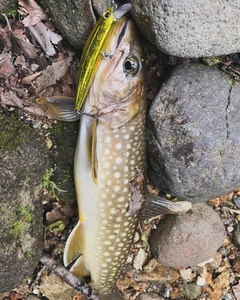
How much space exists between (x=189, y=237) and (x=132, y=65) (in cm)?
139

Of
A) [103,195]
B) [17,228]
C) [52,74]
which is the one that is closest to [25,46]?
[52,74]

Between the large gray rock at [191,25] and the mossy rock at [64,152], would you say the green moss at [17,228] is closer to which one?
the mossy rock at [64,152]

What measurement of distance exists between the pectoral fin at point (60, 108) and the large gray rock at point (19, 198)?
177 millimetres

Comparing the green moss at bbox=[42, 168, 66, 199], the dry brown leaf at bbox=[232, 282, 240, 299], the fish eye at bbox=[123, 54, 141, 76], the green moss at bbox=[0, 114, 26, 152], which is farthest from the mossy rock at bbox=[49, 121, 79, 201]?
the dry brown leaf at bbox=[232, 282, 240, 299]

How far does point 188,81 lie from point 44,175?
114cm

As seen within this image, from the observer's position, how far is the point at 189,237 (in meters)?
3.40

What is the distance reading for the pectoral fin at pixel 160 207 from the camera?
3197 mm

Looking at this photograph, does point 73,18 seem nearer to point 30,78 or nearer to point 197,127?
point 30,78

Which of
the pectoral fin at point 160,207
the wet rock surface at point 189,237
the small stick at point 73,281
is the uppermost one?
the pectoral fin at point 160,207

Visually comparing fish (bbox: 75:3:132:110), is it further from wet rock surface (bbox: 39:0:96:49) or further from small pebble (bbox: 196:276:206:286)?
small pebble (bbox: 196:276:206:286)

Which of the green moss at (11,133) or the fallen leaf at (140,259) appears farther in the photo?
the fallen leaf at (140,259)

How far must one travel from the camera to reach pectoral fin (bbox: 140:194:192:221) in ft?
10.5

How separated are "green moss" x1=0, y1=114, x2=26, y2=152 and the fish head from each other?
1.81ft

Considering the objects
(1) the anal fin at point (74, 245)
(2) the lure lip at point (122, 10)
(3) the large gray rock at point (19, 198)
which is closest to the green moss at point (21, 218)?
(3) the large gray rock at point (19, 198)
